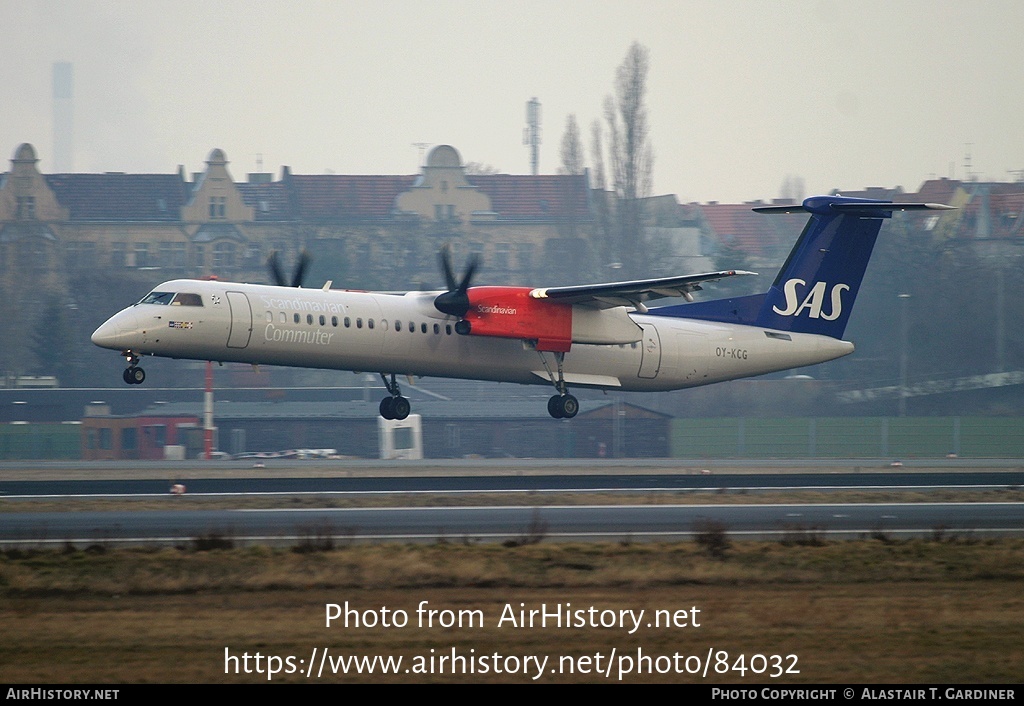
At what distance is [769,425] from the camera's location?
55.0 meters

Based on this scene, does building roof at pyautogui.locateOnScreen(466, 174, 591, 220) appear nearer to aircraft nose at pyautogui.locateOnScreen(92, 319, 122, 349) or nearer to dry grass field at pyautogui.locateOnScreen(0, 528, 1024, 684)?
aircraft nose at pyautogui.locateOnScreen(92, 319, 122, 349)

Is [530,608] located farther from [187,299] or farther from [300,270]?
[300,270]

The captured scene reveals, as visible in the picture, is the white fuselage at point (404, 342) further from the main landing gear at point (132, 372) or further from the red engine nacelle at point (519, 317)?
the red engine nacelle at point (519, 317)

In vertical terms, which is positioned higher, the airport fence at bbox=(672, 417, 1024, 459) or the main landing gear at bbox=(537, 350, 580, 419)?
the main landing gear at bbox=(537, 350, 580, 419)

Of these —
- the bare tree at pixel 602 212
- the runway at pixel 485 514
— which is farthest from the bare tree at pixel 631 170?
the runway at pixel 485 514

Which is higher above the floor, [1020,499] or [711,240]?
[711,240]

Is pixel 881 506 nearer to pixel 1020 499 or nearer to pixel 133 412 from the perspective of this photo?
pixel 1020 499

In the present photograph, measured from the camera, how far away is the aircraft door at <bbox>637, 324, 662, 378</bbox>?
31.5m

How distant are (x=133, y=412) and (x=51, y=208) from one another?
2601cm

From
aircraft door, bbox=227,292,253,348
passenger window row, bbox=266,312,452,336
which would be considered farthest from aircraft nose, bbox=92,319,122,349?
passenger window row, bbox=266,312,452,336

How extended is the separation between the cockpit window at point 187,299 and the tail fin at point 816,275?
44.5 feet

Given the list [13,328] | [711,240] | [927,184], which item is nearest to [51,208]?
[13,328]

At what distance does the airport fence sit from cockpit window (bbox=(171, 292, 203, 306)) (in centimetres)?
3329

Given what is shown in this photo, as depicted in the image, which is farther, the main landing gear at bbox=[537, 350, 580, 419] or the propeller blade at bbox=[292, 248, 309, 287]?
the main landing gear at bbox=[537, 350, 580, 419]
